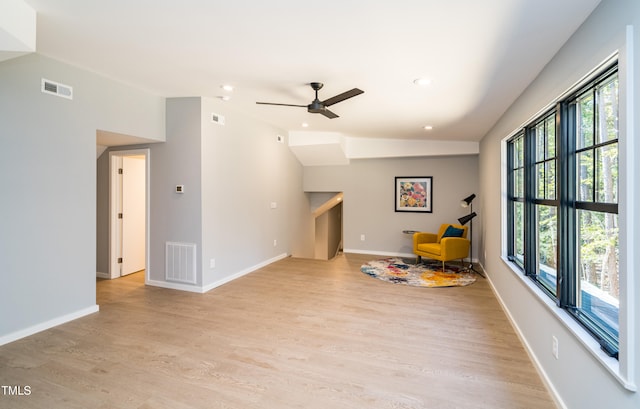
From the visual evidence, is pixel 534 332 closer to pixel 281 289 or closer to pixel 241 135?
pixel 281 289

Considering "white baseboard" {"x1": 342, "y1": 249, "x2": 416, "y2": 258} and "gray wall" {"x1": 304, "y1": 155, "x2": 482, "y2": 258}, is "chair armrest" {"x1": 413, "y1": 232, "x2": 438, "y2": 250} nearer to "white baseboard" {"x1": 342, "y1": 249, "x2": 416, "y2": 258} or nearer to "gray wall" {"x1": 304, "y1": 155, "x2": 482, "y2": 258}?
"gray wall" {"x1": 304, "y1": 155, "x2": 482, "y2": 258}

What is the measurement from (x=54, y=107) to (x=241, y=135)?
2.36 m

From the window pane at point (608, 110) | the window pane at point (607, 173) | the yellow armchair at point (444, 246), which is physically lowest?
the yellow armchair at point (444, 246)

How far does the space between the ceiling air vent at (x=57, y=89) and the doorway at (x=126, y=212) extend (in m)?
1.43

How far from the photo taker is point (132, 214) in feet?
Answer: 17.6

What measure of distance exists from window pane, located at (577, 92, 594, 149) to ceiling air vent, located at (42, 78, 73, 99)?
4497 millimetres

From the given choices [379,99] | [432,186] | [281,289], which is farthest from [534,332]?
[432,186]

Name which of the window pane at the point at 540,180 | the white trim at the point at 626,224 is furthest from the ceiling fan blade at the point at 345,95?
the white trim at the point at 626,224

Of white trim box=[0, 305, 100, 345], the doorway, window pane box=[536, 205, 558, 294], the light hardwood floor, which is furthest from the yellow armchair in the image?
white trim box=[0, 305, 100, 345]

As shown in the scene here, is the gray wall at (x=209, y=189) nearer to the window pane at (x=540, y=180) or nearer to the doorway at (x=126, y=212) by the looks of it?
the doorway at (x=126, y=212)

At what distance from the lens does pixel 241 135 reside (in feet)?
16.7

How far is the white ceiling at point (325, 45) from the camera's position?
1937 mm

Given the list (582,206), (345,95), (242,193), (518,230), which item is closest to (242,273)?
(242,193)

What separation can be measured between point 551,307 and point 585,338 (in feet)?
1.57
